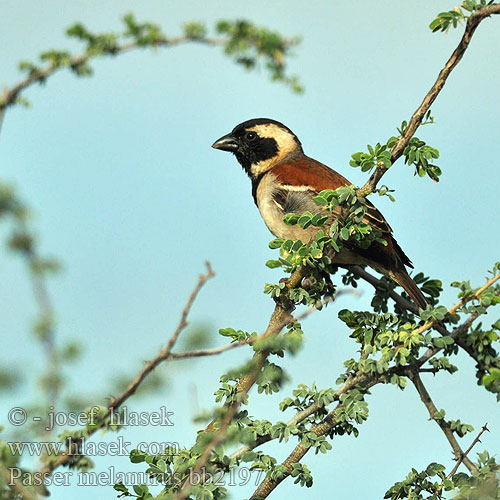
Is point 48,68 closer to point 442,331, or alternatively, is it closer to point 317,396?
point 317,396

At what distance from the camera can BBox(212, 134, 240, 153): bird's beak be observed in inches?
281

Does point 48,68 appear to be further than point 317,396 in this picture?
No

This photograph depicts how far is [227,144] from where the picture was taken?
714 centimetres

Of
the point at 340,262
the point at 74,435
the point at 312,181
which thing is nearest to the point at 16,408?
the point at 74,435

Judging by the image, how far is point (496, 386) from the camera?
10.4ft

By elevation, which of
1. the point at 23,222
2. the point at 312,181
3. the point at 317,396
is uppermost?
the point at 312,181

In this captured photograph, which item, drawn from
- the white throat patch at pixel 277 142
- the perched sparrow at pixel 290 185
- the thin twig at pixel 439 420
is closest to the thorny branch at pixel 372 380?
the thin twig at pixel 439 420

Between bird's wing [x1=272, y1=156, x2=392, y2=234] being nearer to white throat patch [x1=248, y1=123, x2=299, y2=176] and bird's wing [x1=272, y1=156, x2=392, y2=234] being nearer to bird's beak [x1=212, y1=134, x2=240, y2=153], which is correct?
white throat patch [x1=248, y1=123, x2=299, y2=176]

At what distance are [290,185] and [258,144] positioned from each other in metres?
1.31

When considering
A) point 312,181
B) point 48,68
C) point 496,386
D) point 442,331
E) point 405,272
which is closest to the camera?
point 48,68

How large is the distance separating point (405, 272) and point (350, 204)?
63.4 inches

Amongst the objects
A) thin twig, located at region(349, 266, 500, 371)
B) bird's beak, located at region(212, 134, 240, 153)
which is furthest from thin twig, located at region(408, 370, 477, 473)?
bird's beak, located at region(212, 134, 240, 153)

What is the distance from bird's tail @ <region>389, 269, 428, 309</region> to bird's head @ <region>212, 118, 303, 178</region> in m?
2.62

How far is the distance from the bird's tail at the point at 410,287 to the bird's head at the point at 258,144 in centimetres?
262
